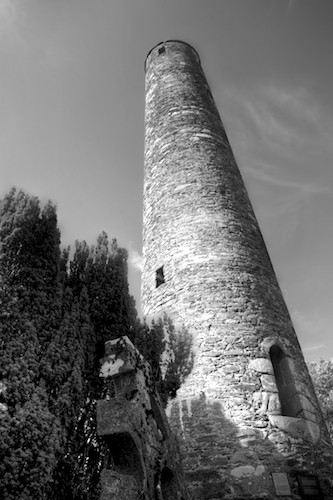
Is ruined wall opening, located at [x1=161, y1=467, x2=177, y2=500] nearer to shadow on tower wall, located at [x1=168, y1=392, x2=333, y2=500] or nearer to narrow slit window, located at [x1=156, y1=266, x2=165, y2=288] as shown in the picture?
shadow on tower wall, located at [x1=168, y1=392, x2=333, y2=500]

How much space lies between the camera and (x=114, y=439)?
133 inches

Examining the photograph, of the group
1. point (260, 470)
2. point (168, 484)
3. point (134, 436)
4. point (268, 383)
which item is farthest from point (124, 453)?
point (268, 383)

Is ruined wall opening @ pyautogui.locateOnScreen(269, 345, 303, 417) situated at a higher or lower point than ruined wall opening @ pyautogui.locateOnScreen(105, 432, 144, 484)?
higher

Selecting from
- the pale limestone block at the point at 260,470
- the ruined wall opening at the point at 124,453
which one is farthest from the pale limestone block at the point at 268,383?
the ruined wall opening at the point at 124,453

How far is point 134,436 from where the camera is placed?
3.41m

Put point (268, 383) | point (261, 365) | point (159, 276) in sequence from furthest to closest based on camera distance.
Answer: point (159, 276) < point (261, 365) < point (268, 383)

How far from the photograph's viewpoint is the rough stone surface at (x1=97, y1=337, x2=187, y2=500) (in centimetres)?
312

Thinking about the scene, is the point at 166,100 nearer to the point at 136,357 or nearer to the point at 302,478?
the point at 136,357

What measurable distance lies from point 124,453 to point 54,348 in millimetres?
1655

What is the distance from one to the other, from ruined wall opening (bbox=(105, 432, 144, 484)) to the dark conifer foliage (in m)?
0.82

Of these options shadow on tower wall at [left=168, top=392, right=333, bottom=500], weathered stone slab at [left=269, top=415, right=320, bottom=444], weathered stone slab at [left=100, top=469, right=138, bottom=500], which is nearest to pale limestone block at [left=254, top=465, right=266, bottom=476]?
shadow on tower wall at [left=168, top=392, right=333, bottom=500]

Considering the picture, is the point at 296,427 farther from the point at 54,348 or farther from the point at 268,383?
the point at 54,348

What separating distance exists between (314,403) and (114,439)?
4584 millimetres

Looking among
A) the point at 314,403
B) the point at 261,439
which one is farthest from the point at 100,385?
the point at 314,403
